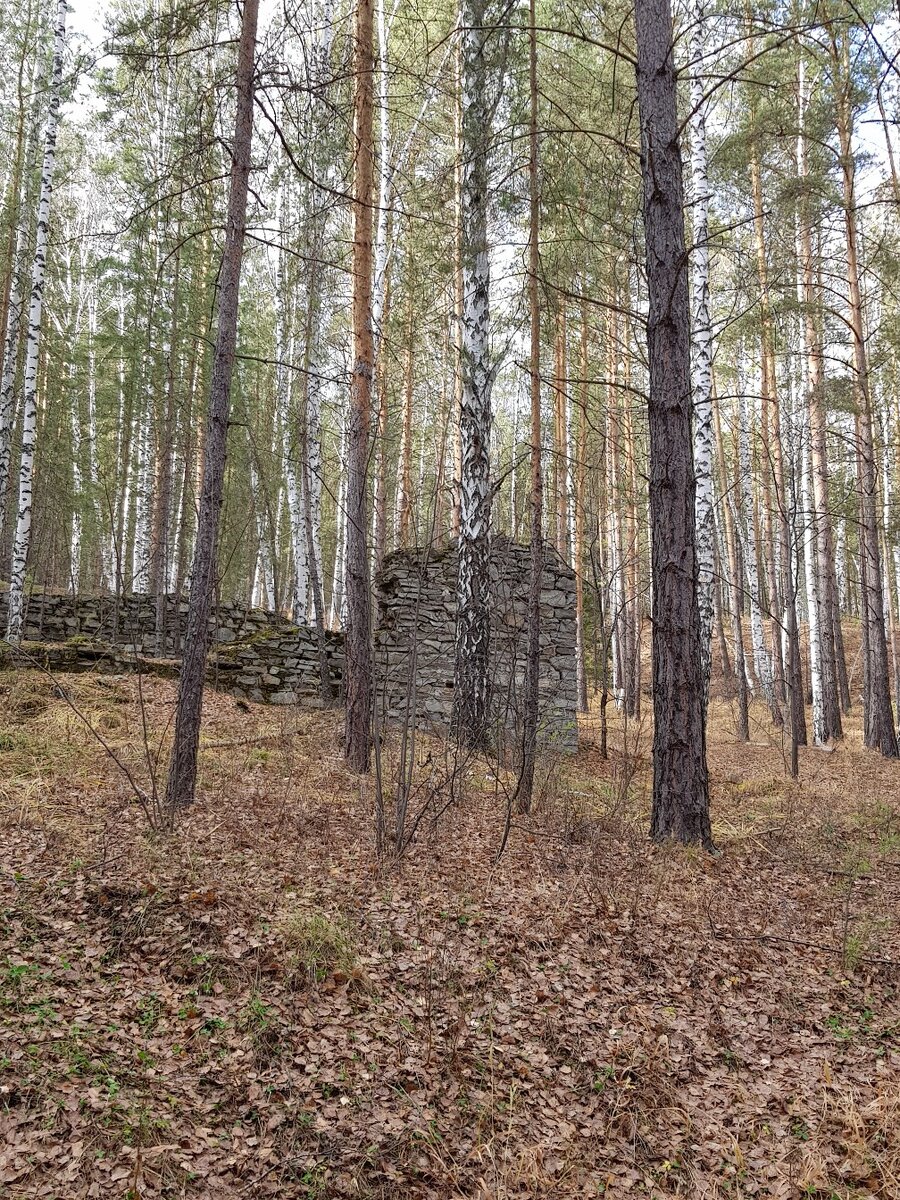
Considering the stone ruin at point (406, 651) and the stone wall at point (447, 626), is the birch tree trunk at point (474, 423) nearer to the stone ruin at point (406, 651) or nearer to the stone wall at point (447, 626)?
the stone ruin at point (406, 651)

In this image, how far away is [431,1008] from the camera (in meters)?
3.21

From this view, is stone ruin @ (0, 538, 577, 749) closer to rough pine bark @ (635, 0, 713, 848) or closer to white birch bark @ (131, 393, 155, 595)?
rough pine bark @ (635, 0, 713, 848)

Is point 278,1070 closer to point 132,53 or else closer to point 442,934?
point 442,934

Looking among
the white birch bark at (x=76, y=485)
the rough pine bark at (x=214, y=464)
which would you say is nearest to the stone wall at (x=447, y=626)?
the rough pine bark at (x=214, y=464)

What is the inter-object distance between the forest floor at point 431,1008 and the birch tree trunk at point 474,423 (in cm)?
272

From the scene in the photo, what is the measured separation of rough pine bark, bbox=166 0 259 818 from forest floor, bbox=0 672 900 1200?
1.61ft

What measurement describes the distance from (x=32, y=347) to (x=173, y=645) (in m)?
5.23

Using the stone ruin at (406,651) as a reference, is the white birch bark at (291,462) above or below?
above

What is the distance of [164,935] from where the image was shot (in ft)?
11.6

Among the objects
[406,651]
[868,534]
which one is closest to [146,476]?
[406,651]

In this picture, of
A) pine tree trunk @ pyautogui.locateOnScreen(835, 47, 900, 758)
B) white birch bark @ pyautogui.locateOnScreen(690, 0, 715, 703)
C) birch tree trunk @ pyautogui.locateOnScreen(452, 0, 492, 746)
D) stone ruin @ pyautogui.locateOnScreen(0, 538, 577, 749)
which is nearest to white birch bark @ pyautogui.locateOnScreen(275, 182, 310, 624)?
stone ruin @ pyautogui.locateOnScreen(0, 538, 577, 749)

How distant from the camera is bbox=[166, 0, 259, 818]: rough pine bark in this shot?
5258mm

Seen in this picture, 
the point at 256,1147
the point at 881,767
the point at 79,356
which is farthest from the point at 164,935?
the point at 79,356

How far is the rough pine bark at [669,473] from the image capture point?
16.8 feet
